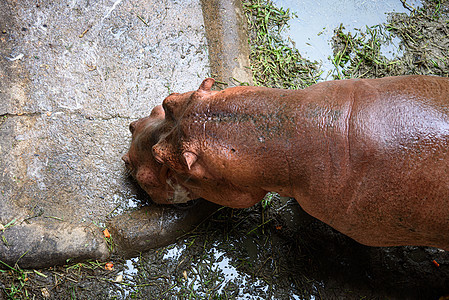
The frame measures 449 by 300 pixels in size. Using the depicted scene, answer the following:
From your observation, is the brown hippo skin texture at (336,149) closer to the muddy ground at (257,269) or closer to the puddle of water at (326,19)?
the muddy ground at (257,269)

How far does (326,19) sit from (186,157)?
2.58 meters

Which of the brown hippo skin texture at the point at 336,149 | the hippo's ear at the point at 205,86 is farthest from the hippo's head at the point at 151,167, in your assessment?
the hippo's ear at the point at 205,86

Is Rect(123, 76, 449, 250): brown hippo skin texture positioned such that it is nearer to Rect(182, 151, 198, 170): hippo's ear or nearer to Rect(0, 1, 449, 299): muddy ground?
Rect(182, 151, 198, 170): hippo's ear

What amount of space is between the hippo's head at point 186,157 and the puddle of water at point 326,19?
178cm

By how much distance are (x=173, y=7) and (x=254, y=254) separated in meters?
2.34

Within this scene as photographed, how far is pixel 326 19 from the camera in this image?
4.23 metres

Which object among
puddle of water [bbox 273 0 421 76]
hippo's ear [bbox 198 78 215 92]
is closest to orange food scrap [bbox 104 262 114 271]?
hippo's ear [bbox 198 78 215 92]

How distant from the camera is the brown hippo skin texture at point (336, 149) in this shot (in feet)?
7.24

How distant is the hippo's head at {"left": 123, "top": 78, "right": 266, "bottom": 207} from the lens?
250 centimetres

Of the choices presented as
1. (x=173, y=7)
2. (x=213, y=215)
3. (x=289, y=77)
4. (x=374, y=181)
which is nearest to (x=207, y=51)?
(x=173, y=7)

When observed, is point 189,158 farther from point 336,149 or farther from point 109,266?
point 109,266

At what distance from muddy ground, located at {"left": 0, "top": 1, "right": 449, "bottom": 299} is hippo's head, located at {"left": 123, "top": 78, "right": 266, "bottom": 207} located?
511 mm

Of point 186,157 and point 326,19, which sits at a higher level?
point 326,19

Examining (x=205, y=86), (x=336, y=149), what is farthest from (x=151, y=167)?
(x=336, y=149)
